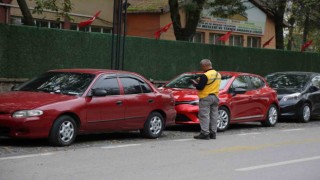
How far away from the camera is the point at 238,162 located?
9.76 meters

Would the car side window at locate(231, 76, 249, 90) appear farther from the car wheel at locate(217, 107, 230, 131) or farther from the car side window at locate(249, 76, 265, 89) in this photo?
the car wheel at locate(217, 107, 230, 131)

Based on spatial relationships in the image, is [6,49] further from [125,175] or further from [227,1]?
[227,1]

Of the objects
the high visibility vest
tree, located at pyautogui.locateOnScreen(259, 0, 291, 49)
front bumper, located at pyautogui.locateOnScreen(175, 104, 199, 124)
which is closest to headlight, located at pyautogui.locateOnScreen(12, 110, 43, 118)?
the high visibility vest

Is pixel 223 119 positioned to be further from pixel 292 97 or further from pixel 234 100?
pixel 292 97

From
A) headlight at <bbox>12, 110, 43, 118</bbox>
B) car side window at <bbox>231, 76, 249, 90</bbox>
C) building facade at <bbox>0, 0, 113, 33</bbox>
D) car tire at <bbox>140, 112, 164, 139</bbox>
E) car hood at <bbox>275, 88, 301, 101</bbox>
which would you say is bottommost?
car tire at <bbox>140, 112, 164, 139</bbox>

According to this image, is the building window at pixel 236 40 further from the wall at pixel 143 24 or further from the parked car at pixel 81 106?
the parked car at pixel 81 106

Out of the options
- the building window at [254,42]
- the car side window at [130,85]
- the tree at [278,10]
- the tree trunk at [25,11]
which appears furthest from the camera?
the building window at [254,42]

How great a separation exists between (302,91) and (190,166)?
9.79m

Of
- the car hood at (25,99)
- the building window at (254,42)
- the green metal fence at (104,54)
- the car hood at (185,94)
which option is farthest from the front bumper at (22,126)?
the building window at (254,42)

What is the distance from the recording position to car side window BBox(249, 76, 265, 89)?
52.5 feet

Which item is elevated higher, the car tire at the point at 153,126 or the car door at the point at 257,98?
the car door at the point at 257,98

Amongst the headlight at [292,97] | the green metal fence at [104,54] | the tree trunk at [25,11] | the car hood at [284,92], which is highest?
the tree trunk at [25,11]

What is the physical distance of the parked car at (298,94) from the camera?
17781 mm

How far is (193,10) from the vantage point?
837 inches
